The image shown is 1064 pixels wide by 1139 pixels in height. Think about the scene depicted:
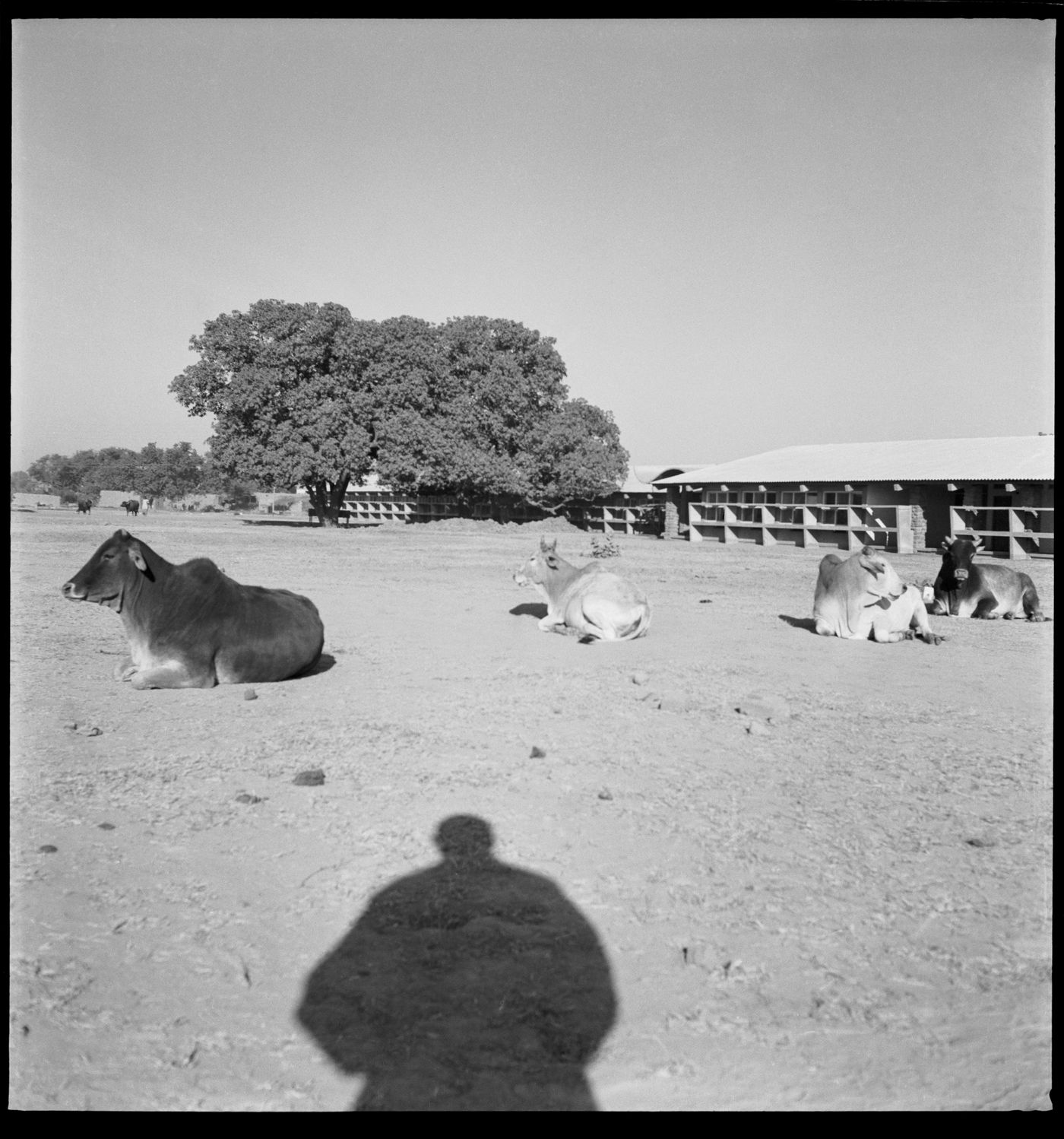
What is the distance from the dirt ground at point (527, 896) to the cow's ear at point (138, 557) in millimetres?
1019

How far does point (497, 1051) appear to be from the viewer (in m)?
2.75

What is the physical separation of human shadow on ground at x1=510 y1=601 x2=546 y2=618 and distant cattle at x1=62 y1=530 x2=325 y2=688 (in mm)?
5066

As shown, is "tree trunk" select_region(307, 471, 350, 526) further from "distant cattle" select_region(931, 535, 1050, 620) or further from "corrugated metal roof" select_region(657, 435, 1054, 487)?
"distant cattle" select_region(931, 535, 1050, 620)

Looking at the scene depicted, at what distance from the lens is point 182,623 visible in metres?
7.46

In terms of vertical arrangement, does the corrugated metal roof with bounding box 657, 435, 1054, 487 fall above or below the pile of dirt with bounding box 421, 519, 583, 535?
above

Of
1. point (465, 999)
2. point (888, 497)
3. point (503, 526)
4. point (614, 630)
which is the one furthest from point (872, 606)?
point (503, 526)

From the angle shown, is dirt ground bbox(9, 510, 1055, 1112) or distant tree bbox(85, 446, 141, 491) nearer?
dirt ground bbox(9, 510, 1055, 1112)

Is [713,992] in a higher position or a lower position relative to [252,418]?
lower

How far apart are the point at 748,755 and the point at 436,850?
2524 millimetres

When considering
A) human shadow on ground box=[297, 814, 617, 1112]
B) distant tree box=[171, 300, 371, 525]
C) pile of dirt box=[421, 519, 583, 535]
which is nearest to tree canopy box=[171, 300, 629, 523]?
distant tree box=[171, 300, 371, 525]

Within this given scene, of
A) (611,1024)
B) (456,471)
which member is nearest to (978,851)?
(611,1024)

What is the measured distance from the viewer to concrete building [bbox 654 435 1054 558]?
26.0 metres

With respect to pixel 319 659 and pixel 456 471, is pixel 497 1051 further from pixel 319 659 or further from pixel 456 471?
pixel 456 471

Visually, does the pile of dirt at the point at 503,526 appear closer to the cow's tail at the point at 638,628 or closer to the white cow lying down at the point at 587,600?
the white cow lying down at the point at 587,600
